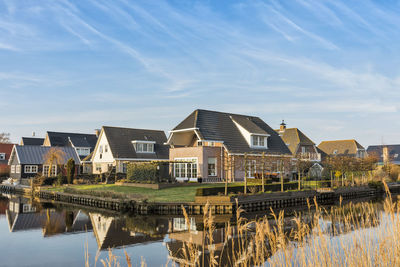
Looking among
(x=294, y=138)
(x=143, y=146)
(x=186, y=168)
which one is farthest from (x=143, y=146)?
(x=294, y=138)

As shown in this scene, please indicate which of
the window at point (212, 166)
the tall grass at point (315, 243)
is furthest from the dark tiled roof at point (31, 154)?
the tall grass at point (315, 243)

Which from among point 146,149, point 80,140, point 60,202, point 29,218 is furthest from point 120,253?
point 80,140

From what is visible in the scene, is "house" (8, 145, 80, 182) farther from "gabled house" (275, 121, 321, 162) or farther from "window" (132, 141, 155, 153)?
"gabled house" (275, 121, 321, 162)

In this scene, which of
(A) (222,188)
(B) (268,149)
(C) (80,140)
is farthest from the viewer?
(C) (80,140)

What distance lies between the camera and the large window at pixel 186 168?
113 feet

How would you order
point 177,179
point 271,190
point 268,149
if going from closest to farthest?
point 271,190 < point 177,179 < point 268,149

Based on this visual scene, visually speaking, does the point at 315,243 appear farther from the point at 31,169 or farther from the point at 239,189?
the point at 31,169

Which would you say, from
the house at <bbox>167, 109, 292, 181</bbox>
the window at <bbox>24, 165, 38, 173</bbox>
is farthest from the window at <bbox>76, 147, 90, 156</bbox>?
the house at <bbox>167, 109, 292, 181</bbox>

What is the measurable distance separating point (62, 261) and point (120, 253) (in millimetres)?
1799

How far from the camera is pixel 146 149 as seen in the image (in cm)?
4378

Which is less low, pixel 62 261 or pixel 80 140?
pixel 80 140

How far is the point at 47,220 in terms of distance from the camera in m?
20.4

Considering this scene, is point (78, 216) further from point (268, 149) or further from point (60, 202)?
point (268, 149)

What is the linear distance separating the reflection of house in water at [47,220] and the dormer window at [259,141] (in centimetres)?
2022
